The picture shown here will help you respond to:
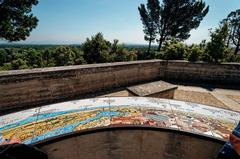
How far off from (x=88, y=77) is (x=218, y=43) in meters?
7.47

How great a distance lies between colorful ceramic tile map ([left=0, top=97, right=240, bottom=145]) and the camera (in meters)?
2.71

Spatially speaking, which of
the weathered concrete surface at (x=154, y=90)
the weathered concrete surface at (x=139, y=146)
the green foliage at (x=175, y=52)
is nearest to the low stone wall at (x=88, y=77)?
the green foliage at (x=175, y=52)

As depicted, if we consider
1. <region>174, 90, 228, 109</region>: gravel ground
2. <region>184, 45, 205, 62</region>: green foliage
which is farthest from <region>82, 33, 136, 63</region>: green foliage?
<region>174, 90, 228, 109</region>: gravel ground

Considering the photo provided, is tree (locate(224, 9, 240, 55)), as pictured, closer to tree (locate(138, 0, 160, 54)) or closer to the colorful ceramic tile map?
tree (locate(138, 0, 160, 54))

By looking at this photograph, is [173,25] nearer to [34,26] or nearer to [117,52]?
[117,52]

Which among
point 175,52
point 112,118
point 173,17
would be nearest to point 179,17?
point 173,17

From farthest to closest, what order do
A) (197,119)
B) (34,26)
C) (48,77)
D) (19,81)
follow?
(34,26), (48,77), (19,81), (197,119)

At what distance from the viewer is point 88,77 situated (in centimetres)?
735

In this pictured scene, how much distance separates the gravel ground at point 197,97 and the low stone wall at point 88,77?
1963mm

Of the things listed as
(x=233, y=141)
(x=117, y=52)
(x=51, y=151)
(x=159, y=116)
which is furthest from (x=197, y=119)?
(x=117, y=52)

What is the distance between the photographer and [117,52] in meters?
19.3

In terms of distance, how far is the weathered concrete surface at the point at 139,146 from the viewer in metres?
2.58

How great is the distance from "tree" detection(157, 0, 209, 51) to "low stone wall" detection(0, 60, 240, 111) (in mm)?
13685

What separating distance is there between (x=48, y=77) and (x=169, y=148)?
200 inches
